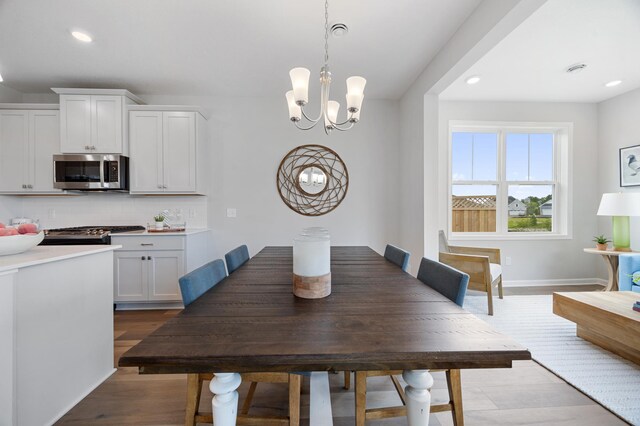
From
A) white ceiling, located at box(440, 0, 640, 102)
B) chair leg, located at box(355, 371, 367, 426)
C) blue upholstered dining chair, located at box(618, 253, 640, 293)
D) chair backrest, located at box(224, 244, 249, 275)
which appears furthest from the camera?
blue upholstered dining chair, located at box(618, 253, 640, 293)

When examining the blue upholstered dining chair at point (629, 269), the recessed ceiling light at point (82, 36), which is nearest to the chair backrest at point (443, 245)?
the blue upholstered dining chair at point (629, 269)

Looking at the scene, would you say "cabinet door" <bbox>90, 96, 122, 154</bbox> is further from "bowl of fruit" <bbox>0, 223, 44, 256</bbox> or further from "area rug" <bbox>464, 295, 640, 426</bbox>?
"area rug" <bbox>464, 295, 640, 426</bbox>

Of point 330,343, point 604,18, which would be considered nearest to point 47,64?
point 330,343

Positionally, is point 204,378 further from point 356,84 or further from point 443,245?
point 443,245

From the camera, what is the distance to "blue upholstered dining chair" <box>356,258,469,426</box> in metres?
1.13

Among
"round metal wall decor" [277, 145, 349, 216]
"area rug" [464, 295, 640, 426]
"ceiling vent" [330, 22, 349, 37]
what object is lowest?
"area rug" [464, 295, 640, 426]

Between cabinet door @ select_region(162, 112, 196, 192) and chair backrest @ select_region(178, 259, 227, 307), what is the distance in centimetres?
205

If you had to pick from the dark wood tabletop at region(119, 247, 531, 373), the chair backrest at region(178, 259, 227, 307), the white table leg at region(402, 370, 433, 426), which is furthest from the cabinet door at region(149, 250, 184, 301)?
the white table leg at region(402, 370, 433, 426)

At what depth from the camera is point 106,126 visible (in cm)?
294

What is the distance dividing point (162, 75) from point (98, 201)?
1.77 m

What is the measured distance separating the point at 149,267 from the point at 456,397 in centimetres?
300

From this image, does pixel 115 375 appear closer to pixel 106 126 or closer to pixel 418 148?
pixel 106 126

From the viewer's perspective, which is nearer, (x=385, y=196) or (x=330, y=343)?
(x=330, y=343)

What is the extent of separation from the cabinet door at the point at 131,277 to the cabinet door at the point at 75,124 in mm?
1334
